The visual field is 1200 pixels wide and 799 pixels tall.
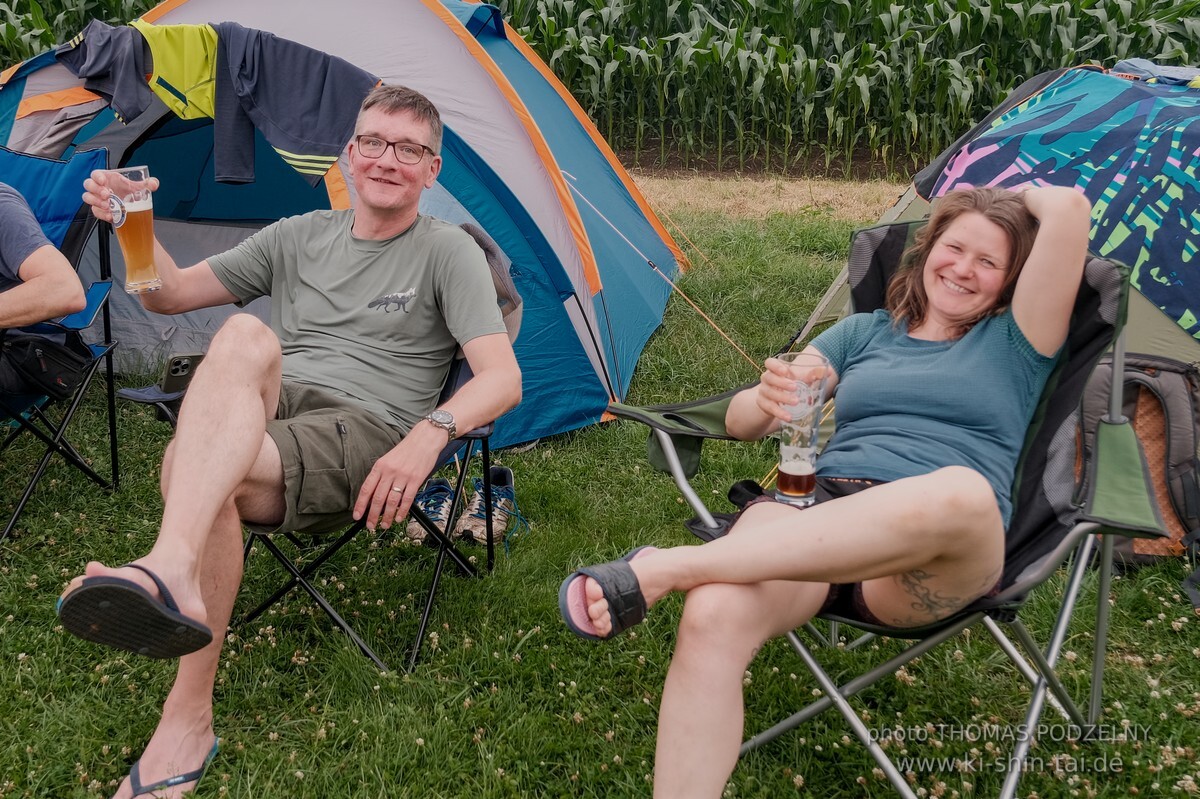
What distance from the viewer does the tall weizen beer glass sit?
7.65 feet

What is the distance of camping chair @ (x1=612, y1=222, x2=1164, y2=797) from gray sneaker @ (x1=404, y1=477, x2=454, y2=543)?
3.43 feet

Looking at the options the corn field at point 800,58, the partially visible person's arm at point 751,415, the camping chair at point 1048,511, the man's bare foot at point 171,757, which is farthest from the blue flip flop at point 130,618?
the corn field at point 800,58

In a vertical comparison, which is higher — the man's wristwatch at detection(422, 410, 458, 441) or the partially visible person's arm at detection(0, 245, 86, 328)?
the partially visible person's arm at detection(0, 245, 86, 328)

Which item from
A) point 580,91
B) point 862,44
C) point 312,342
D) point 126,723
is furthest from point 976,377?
point 580,91

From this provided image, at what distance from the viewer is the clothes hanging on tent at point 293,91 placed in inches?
135

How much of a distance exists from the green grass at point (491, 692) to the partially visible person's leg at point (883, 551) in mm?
531

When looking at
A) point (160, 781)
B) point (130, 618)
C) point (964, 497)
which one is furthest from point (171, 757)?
point (964, 497)

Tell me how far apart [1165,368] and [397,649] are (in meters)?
2.33

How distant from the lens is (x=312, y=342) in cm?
275

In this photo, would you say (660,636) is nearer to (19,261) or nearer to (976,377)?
(976,377)

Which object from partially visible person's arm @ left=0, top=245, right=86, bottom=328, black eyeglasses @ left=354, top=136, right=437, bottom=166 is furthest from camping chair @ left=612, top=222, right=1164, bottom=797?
partially visible person's arm @ left=0, top=245, right=86, bottom=328

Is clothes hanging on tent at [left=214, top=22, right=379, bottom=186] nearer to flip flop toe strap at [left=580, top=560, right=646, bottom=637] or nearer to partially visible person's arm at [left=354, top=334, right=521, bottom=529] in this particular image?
partially visible person's arm at [left=354, top=334, right=521, bottom=529]

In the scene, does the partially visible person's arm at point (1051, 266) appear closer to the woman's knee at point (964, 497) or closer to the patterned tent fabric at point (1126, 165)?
the woman's knee at point (964, 497)

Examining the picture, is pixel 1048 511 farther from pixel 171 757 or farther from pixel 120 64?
pixel 120 64
